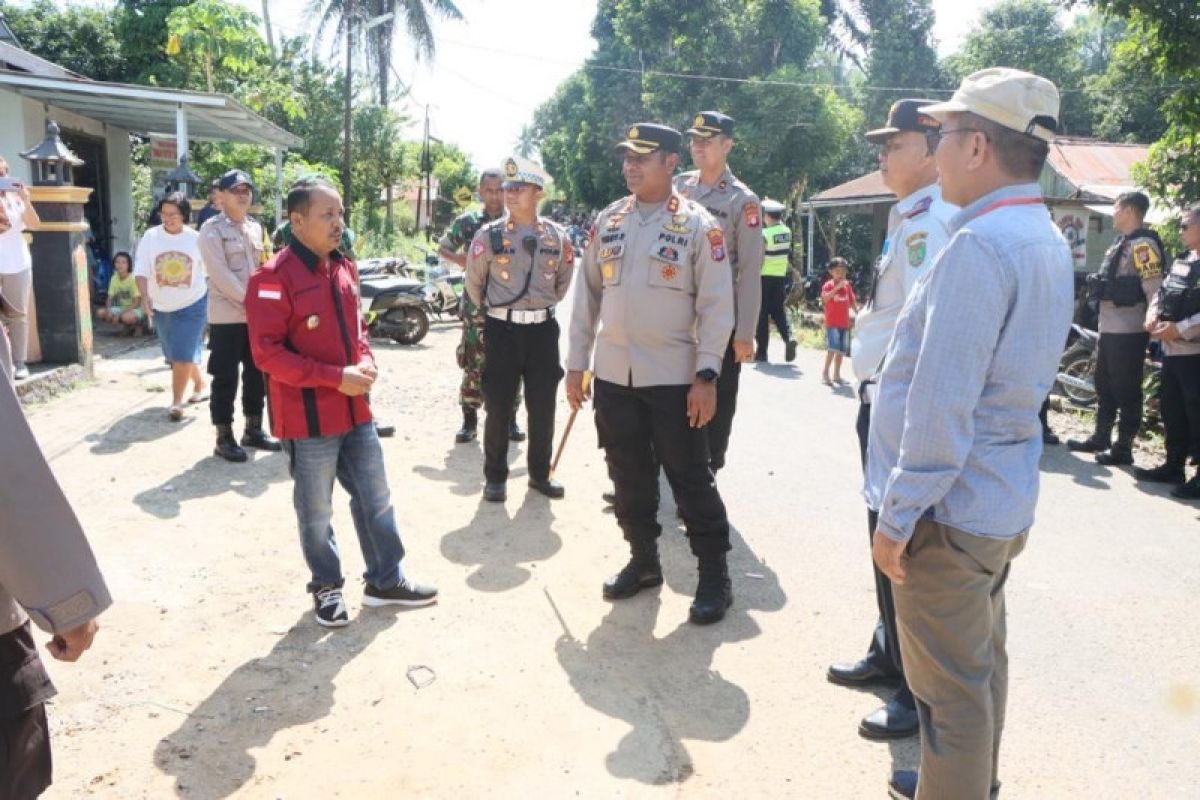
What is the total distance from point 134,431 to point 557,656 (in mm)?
4711

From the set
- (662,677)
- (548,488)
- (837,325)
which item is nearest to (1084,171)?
(837,325)

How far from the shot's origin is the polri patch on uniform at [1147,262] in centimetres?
669

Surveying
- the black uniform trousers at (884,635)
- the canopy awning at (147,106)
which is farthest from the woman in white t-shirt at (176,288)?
the black uniform trousers at (884,635)

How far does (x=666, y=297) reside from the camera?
400 cm

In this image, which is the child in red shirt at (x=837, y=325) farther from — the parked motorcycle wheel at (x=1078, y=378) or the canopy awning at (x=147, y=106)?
the canopy awning at (x=147, y=106)

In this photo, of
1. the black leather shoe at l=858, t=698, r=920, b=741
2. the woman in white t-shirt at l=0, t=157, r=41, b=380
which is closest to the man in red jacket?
the black leather shoe at l=858, t=698, r=920, b=741

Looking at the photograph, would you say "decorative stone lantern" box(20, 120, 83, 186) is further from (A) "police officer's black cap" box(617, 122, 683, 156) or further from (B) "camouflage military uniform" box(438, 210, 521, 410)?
(A) "police officer's black cap" box(617, 122, 683, 156)

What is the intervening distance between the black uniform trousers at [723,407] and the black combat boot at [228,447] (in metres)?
3.22

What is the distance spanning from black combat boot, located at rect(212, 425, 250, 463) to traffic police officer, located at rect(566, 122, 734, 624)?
127 inches

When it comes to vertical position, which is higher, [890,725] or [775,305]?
[775,305]

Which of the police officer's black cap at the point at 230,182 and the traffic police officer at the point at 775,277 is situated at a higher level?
the police officer's black cap at the point at 230,182

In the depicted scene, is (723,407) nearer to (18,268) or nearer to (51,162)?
(18,268)

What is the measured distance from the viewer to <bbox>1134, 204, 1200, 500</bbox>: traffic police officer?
20.1 ft

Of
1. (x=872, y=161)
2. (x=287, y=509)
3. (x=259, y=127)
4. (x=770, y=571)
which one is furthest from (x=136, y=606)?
(x=872, y=161)
